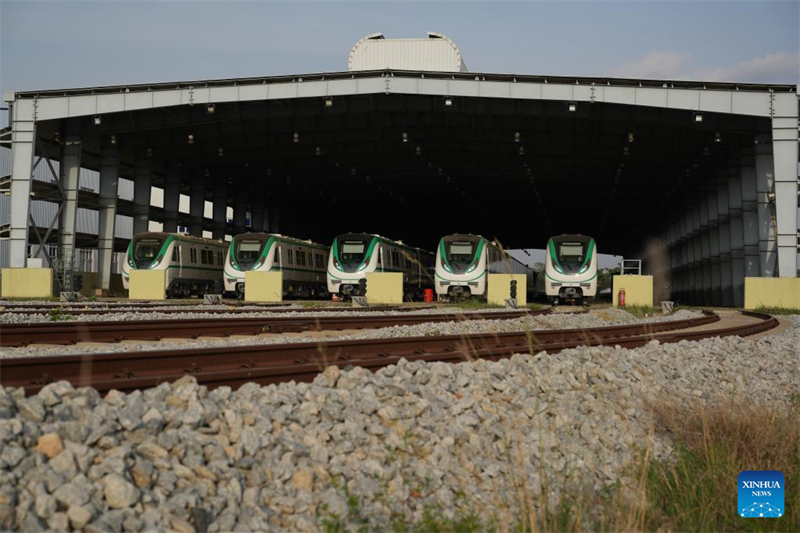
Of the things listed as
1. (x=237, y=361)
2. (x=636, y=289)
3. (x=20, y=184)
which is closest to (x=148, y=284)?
(x=20, y=184)

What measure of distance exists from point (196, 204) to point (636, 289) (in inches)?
984

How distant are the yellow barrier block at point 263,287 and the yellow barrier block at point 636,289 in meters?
13.0

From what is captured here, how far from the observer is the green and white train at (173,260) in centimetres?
3222

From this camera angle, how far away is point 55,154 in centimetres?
3475

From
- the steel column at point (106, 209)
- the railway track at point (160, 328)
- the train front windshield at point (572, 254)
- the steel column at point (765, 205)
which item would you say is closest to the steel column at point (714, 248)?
the steel column at point (765, 205)

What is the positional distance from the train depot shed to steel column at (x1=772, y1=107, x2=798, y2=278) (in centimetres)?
5

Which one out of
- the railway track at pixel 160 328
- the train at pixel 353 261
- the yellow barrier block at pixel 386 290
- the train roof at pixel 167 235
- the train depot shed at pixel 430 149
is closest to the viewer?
the railway track at pixel 160 328

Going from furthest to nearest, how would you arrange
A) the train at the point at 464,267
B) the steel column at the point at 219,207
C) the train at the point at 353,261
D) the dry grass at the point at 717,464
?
the steel column at the point at 219,207 → the train at the point at 353,261 → the train at the point at 464,267 → the dry grass at the point at 717,464

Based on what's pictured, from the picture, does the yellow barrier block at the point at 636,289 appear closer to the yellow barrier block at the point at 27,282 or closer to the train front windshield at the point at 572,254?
the train front windshield at the point at 572,254

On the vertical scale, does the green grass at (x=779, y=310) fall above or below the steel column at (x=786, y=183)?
below

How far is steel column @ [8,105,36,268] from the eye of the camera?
2989 cm

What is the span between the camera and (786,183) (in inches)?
1123

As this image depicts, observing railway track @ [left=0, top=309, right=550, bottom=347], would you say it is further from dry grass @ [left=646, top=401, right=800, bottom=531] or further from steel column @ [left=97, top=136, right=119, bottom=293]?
steel column @ [left=97, top=136, right=119, bottom=293]

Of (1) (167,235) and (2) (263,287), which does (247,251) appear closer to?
(1) (167,235)
